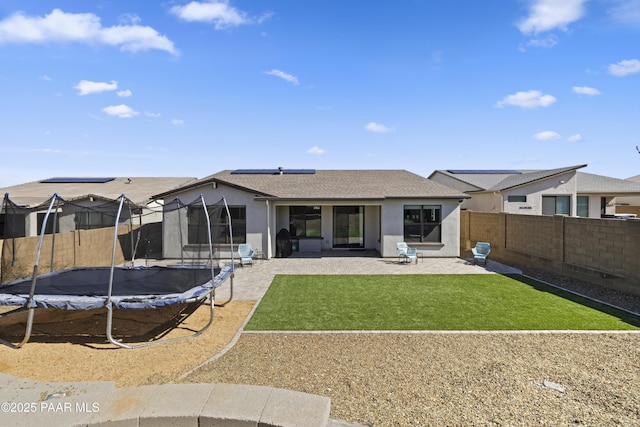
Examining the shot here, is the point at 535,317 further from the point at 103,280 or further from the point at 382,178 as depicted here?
the point at 382,178

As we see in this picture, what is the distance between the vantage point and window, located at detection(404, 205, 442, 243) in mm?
17047

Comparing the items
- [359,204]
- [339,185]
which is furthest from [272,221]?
[339,185]

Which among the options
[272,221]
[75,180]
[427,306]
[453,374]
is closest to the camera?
[453,374]

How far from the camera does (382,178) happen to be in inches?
830

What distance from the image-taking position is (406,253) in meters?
15.3

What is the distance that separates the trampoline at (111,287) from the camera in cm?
670

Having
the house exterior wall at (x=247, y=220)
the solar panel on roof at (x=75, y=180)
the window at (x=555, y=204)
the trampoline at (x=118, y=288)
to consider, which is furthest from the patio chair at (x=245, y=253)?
the solar panel on roof at (x=75, y=180)

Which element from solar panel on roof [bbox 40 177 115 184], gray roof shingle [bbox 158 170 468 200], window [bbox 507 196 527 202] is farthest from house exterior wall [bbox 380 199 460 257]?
solar panel on roof [bbox 40 177 115 184]

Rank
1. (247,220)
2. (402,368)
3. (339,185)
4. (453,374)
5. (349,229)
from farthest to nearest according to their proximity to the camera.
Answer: (349,229) < (339,185) < (247,220) < (402,368) < (453,374)

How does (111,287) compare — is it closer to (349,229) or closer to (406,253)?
(406,253)

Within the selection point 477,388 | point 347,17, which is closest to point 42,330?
point 477,388

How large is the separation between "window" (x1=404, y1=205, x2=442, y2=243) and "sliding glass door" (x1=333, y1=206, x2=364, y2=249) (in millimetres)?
3169

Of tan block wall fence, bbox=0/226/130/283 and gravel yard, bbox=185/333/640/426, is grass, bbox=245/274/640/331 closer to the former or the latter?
A: gravel yard, bbox=185/333/640/426

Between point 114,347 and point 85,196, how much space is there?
14.4m
